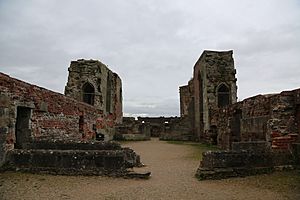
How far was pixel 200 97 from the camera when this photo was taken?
20828mm

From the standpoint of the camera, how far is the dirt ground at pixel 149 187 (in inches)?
208

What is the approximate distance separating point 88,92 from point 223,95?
929cm

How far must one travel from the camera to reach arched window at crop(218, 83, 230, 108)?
1969 centimetres

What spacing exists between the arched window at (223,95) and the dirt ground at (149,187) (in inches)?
516

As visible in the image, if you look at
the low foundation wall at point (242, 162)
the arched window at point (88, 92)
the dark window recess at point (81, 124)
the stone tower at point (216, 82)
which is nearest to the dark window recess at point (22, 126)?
the dark window recess at point (81, 124)

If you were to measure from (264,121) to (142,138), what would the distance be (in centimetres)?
1420

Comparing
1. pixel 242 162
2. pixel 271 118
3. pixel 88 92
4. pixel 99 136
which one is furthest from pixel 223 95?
pixel 242 162

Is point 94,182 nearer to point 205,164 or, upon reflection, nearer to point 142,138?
point 205,164

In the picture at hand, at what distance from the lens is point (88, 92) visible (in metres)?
21.1

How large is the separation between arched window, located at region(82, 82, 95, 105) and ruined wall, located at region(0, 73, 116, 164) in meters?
5.87

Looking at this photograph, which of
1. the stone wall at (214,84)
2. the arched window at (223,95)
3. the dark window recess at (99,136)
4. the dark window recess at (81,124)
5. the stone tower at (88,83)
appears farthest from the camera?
the stone tower at (88,83)

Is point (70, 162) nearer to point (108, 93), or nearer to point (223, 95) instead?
point (223, 95)

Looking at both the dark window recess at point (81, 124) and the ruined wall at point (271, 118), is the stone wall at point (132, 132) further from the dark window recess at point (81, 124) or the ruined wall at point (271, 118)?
the ruined wall at point (271, 118)

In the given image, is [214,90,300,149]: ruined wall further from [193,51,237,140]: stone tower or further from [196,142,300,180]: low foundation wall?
[193,51,237,140]: stone tower
